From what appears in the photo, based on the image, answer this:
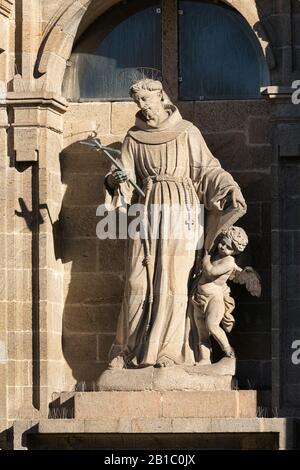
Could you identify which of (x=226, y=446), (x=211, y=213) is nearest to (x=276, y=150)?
(x=211, y=213)

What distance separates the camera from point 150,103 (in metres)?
30.3

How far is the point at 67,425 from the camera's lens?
29703mm

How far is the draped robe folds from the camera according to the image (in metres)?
30.1

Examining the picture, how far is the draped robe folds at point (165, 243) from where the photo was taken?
30.1 meters

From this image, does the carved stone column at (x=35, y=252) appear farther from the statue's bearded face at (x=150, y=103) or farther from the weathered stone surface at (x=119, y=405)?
the statue's bearded face at (x=150, y=103)

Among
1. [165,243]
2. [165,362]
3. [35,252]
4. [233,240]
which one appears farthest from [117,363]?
[233,240]

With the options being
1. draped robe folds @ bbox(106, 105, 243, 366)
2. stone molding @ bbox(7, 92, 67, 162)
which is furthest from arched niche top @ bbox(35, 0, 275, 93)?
draped robe folds @ bbox(106, 105, 243, 366)

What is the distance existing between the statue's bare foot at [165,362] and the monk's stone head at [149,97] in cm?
209

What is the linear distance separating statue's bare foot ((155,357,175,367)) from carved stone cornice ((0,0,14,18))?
344 cm

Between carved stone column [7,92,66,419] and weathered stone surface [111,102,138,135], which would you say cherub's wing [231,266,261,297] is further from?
weathered stone surface [111,102,138,135]

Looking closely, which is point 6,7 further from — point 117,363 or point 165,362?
point 165,362

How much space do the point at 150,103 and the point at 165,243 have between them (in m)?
1.24

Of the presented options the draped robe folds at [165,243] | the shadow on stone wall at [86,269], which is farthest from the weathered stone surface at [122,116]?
the draped robe folds at [165,243]
